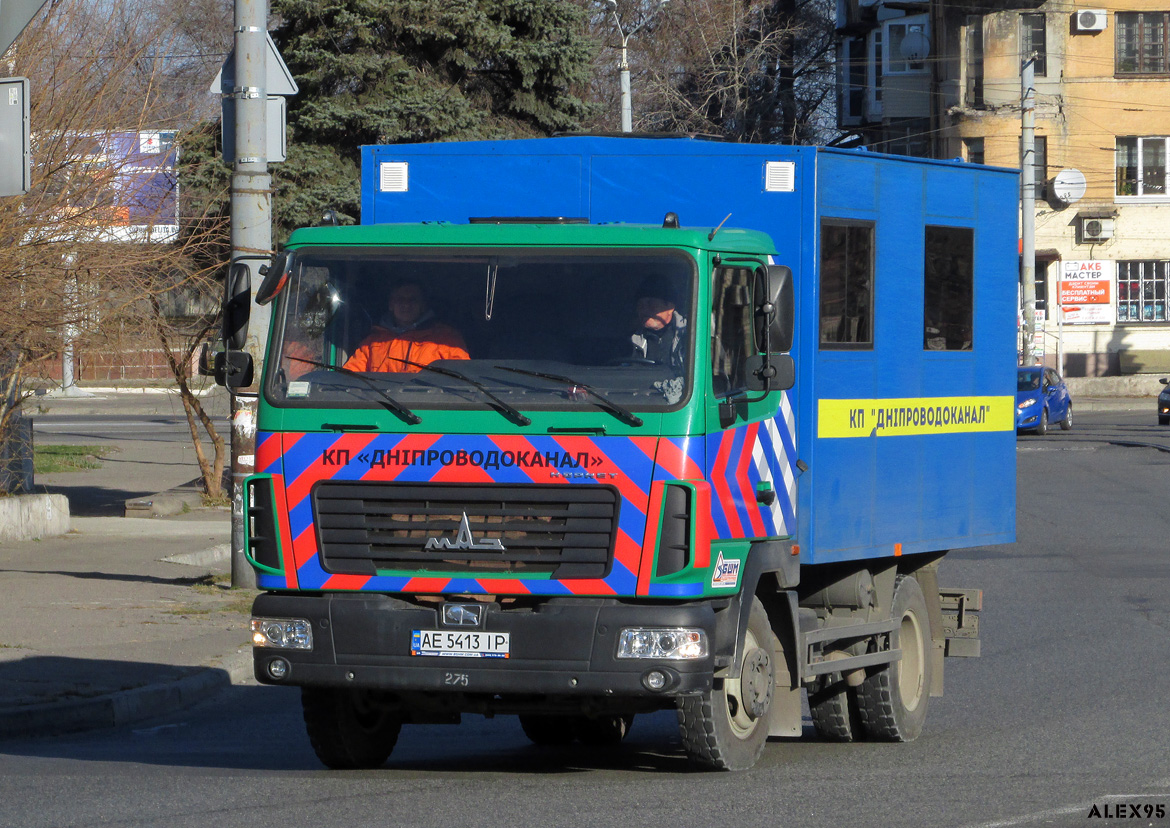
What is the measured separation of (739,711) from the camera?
7.42 m

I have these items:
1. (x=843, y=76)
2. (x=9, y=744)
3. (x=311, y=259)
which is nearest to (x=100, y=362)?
(x=9, y=744)

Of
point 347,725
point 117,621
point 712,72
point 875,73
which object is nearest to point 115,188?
point 117,621

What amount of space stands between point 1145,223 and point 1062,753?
4700cm

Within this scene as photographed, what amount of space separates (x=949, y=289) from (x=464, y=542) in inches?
143

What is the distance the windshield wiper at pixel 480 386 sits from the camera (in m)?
6.78

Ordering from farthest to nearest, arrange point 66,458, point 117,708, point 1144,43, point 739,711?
point 1144,43 < point 66,458 < point 117,708 < point 739,711

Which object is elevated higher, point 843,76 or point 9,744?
point 843,76

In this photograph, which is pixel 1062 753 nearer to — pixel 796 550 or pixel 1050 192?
pixel 796 550

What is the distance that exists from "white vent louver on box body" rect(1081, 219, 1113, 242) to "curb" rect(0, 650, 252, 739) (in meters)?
44.9

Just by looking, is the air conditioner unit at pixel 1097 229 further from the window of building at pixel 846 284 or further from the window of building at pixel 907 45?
the window of building at pixel 846 284

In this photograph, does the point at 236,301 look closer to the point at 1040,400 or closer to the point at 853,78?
the point at 1040,400

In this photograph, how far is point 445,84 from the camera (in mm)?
27250

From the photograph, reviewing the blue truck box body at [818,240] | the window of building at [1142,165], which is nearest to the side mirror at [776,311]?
the blue truck box body at [818,240]

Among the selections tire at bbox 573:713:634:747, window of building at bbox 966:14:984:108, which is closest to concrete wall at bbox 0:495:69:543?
tire at bbox 573:713:634:747
